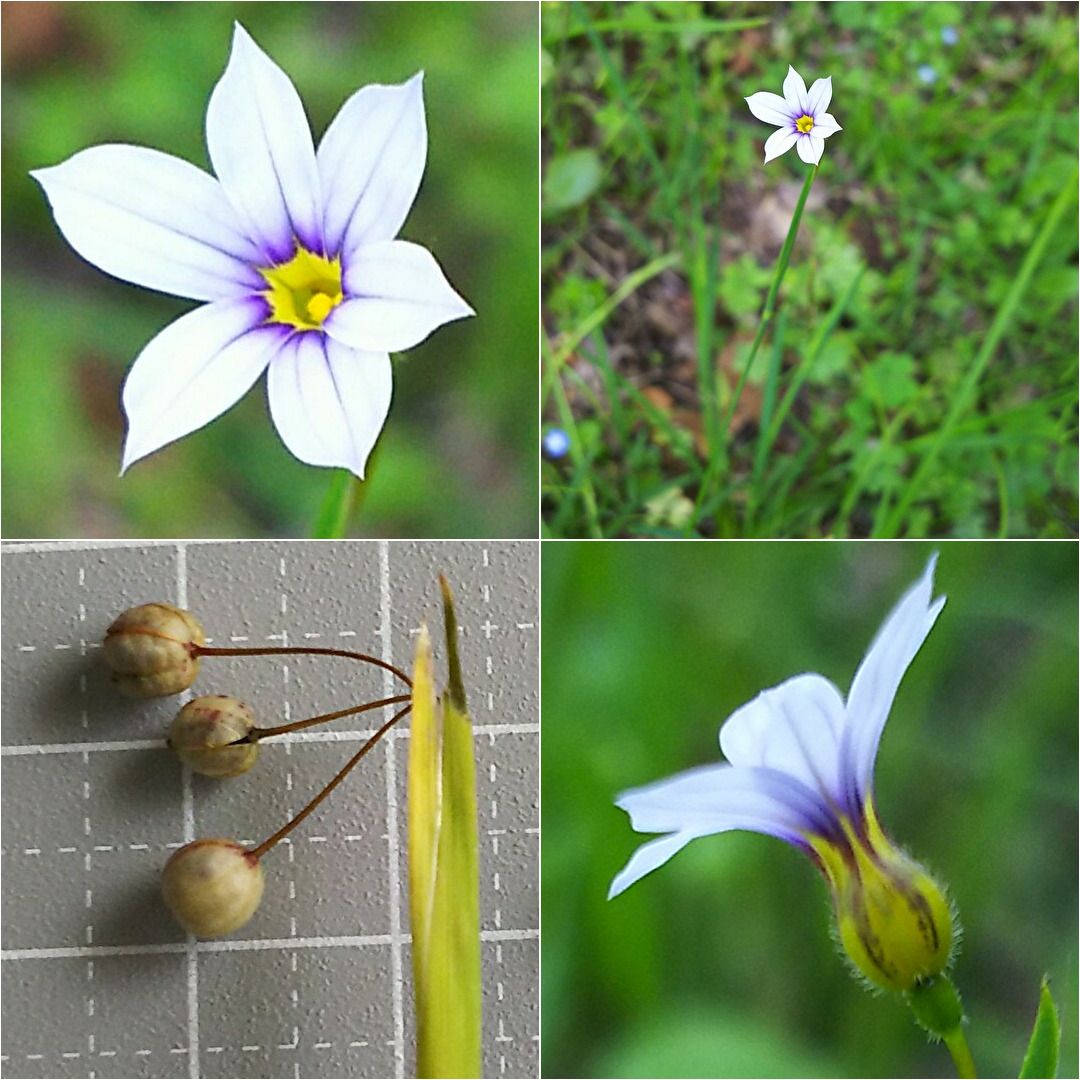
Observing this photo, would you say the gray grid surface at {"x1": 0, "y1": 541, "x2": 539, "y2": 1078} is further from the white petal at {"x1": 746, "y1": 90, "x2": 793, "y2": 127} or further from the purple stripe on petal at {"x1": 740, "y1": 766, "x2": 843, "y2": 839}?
the white petal at {"x1": 746, "y1": 90, "x2": 793, "y2": 127}

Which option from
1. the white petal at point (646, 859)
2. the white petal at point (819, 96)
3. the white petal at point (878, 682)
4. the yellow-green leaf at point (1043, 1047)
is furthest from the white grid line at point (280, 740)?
the white petal at point (819, 96)

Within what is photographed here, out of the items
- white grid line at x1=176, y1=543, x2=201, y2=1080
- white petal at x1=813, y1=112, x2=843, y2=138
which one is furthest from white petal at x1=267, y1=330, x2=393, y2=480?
white petal at x1=813, y1=112, x2=843, y2=138

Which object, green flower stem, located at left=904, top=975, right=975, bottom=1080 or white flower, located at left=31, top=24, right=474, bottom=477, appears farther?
white flower, located at left=31, top=24, right=474, bottom=477

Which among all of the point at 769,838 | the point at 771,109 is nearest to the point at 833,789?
the point at 769,838

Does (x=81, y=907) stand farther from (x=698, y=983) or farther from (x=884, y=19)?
(x=884, y=19)

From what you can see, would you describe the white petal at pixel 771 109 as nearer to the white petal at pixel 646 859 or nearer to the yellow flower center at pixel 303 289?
the yellow flower center at pixel 303 289
